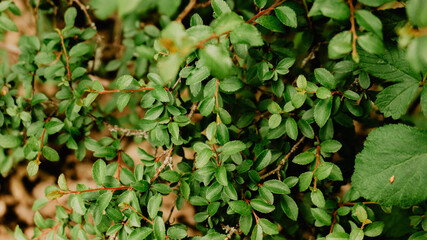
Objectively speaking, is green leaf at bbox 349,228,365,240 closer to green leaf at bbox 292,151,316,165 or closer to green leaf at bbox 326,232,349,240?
green leaf at bbox 326,232,349,240

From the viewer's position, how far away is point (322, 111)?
94cm

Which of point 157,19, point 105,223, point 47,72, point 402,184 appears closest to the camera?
point 402,184

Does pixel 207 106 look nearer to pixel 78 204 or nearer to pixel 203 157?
pixel 203 157

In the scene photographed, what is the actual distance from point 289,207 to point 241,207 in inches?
7.9

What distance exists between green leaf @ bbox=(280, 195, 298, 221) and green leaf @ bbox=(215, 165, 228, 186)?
0.29 metres

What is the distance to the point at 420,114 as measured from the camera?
1.47 meters

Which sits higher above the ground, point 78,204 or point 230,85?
point 230,85

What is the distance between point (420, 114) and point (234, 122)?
0.99 metres

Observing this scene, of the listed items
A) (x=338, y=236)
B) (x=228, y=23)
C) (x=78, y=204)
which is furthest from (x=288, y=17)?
(x=78, y=204)

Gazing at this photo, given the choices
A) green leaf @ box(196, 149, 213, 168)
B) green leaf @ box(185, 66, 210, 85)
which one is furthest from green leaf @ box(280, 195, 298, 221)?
green leaf @ box(185, 66, 210, 85)

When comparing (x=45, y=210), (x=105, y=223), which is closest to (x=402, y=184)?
(x=105, y=223)

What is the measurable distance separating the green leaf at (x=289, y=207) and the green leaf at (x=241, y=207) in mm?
155

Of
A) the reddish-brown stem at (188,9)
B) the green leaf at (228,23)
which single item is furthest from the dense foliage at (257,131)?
the reddish-brown stem at (188,9)

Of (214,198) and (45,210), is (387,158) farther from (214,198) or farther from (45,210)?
(45,210)
